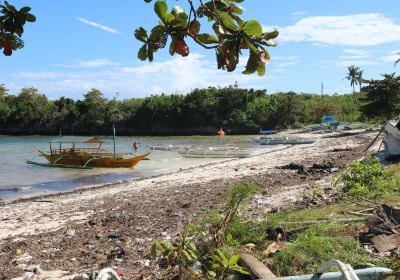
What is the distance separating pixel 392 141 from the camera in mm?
14633

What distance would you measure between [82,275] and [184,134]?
6209 cm

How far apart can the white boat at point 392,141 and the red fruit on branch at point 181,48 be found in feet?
44.1

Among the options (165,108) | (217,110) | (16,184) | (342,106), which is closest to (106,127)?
(165,108)

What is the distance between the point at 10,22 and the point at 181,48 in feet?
3.88

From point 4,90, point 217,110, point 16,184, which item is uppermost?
point 4,90

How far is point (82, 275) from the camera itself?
5.41 metres

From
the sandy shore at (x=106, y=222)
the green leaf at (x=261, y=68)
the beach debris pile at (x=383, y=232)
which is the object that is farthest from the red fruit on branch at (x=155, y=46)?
the sandy shore at (x=106, y=222)

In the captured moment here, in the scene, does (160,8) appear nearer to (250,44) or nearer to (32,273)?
(250,44)

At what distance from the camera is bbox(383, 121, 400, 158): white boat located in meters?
14.4

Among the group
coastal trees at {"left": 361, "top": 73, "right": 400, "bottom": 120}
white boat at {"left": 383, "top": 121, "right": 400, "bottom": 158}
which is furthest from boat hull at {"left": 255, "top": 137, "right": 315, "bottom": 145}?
white boat at {"left": 383, "top": 121, "right": 400, "bottom": 158}

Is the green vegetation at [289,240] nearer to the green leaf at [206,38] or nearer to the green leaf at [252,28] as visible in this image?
the green leaf at [206,38]

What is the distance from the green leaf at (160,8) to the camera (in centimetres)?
214

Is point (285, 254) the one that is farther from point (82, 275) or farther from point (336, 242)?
point (82, 275)

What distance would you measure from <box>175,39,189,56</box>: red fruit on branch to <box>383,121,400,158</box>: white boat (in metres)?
13.4
